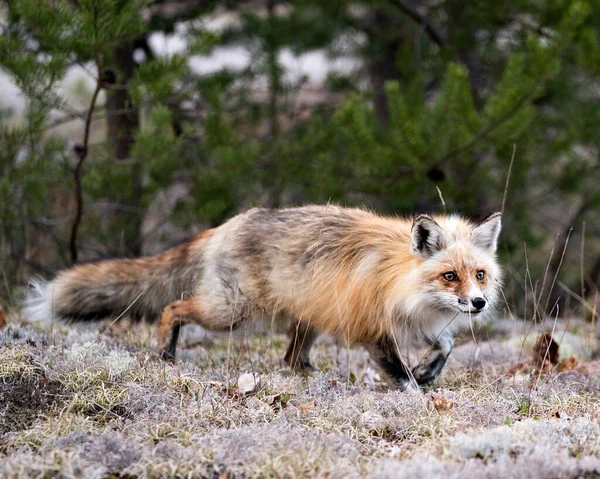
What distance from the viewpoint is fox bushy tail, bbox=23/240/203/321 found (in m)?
5.97

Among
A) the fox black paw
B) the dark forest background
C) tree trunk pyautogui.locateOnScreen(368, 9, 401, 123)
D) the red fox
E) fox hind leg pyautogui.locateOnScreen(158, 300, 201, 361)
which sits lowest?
the fox black paw

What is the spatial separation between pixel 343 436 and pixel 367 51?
817 cm

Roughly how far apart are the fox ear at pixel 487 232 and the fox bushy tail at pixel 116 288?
2.40 meters

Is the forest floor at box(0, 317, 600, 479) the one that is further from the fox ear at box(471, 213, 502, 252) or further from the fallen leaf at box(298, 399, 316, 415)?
the fox ear at box(471, 213, 502, 252)

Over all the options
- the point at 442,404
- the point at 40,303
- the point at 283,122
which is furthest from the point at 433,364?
the point at 283,122

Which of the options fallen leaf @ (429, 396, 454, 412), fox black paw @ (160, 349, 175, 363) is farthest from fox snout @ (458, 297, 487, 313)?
fox black paw @ (160, 349, 175, 363)

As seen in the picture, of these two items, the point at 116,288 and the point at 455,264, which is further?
the point at 116,288

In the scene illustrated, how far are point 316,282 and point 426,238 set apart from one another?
101 cm

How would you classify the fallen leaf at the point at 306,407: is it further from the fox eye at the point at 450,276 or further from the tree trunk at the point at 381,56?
the tree trunk at the point at 381,56

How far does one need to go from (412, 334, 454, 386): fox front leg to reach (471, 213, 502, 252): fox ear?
77cm

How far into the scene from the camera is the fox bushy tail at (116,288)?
5.97 m

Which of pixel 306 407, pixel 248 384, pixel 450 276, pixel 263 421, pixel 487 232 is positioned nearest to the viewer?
pixel 263 421

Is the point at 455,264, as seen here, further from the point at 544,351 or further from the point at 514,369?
the point at 544,351

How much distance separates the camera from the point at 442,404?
427 centimetres
